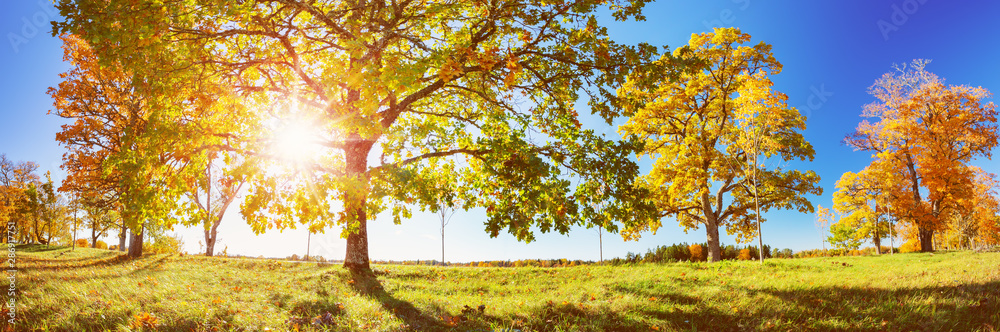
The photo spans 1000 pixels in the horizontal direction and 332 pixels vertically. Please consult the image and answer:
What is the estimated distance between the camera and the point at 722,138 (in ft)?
73.1

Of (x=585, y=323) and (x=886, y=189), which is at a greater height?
(x=886, y=189)

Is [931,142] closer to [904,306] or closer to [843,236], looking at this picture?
[843,236]

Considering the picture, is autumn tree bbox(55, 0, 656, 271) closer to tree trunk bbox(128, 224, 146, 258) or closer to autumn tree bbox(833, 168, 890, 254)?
tree trunk bbox(128, 224, 146, 258)

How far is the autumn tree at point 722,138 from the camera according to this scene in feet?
66.0

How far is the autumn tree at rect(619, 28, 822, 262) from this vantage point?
66.0 feet

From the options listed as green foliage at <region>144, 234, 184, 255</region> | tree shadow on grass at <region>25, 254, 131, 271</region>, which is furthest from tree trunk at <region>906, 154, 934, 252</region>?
green foliage at <region>144, 234, 184, 255</region>

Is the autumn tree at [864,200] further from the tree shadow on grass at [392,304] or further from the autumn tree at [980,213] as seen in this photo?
the tree shadow on grass at [392,304]

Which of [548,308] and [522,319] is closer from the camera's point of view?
[522,319]

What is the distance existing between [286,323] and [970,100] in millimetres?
39127

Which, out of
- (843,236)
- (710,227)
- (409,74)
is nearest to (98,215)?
(409,74)

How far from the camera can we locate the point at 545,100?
1175 centimetres

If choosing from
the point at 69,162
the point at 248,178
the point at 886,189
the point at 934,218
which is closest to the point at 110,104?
the point at 69,162

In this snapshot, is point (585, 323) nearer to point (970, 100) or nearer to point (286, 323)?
point (286, 323)

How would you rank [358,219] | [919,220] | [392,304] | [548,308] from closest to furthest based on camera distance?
1. [548,308]
2. [392,304]
3. [358,219]
4. [919,220]
